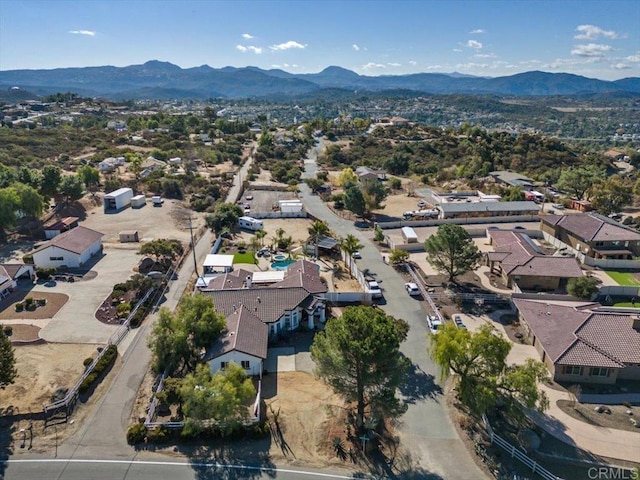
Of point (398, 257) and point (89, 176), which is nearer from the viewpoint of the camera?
point (398, 257)

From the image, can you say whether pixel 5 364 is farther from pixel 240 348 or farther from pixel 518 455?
pixel 518 455

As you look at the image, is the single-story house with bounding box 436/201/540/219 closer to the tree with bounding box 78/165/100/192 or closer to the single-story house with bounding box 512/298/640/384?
the single-story house with bounding box 512/298/640/384

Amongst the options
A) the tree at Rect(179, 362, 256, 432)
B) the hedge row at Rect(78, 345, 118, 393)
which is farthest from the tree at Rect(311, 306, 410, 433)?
the hedge row at Rect(78, 345, 118, 393)

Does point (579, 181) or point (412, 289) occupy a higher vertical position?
point (579, 181)

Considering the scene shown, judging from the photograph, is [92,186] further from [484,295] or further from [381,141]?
[381,141]

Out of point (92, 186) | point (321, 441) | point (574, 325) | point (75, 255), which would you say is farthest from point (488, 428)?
point (92, 186)

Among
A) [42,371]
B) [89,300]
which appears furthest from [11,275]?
[42,371]
